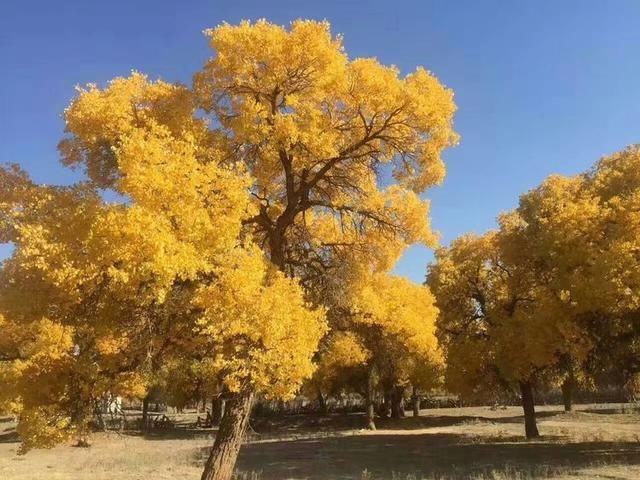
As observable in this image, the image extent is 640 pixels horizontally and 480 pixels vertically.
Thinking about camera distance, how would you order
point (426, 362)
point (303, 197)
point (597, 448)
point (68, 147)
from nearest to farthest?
1. point (68, 147)
2. point (303, 197)
3. point (597, 448)
4. point (426, 362)

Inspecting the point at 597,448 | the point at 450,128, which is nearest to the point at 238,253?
the point at 450,128

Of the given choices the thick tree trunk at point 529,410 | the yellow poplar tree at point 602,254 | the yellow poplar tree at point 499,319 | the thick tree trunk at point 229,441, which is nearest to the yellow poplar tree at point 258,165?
the thick tree trunk at point 229,441

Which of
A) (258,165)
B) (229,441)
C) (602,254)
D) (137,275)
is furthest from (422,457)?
(137,275)

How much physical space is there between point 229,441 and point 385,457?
1180cm

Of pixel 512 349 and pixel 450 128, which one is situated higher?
pixel 450 128

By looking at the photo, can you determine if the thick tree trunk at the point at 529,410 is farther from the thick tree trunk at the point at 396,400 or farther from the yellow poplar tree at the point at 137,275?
the thick tree trunk at the point at 396,400

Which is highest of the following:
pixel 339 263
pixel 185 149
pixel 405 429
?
pixel 185 149

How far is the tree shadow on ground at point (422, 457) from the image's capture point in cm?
1727

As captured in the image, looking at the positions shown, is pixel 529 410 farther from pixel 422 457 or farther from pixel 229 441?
pixel 229 441

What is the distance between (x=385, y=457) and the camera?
22.1 meters

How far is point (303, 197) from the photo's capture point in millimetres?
14281

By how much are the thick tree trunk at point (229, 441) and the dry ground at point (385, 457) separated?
472 centimetres

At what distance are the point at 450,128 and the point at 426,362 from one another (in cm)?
2637

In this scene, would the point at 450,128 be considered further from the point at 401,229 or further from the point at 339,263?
the point at 339,263
